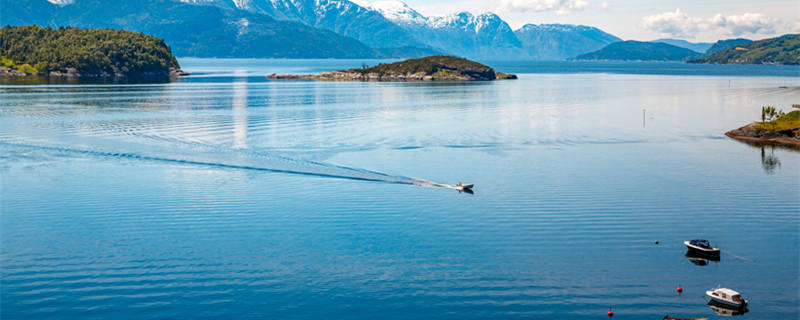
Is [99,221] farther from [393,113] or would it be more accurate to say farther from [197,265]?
[393,113]

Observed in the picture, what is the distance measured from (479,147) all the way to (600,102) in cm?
7429

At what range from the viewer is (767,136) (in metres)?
80.1

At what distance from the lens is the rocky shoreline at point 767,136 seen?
7712 centimetres

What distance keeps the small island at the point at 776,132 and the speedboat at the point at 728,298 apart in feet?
190

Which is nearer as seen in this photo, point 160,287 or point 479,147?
point 160,287

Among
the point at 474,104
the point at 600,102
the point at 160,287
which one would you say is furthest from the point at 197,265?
the point at 600,102

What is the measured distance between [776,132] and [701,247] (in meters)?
56.0

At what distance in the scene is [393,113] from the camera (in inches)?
4331

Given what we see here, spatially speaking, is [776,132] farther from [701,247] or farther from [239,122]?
[239,122]

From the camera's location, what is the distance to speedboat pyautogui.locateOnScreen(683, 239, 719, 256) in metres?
33.4

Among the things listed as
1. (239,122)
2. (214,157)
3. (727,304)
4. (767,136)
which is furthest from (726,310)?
(239,122)

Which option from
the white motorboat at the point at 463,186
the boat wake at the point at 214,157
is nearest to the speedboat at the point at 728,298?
the white motorboat at the point at 463,186

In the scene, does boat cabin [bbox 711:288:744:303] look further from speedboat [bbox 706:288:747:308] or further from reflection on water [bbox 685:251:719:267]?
reflection on water [bbox 685:251:719:267]

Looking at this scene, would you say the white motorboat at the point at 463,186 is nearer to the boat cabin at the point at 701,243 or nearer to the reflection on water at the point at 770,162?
the boat cabin at the point at 701,243
